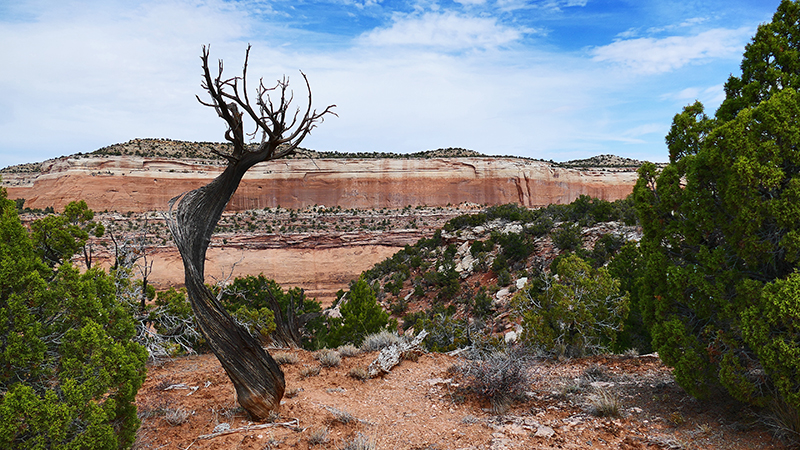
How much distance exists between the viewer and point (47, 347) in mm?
3424

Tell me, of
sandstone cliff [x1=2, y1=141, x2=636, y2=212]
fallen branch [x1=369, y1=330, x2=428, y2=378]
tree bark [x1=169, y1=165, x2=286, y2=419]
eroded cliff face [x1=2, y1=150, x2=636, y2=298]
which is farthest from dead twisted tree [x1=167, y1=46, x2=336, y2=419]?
sandstone cliff [x1=2, y1=141, x2=636, y2=212]

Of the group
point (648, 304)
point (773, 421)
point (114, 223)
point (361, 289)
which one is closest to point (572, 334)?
point (648, 304)

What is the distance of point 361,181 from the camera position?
46.5 m

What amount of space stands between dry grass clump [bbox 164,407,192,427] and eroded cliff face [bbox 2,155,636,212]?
40.5 m

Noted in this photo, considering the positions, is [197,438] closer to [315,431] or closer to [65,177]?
[315,431]

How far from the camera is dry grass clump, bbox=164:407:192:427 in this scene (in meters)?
4.68

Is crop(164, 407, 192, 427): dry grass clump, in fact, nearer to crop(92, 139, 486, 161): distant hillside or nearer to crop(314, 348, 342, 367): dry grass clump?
crop(314, 348, 342, 367): dry grass clump

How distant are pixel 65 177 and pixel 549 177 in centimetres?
4820

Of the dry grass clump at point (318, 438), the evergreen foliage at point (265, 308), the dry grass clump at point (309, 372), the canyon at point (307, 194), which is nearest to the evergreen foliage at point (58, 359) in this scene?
the dry grass clump at point (318, 438)

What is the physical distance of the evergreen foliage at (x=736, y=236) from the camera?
12.7 feet

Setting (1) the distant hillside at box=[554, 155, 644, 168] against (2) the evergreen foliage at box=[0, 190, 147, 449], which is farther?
(1) the distant hillside at box=[554, 155, 644, 168]

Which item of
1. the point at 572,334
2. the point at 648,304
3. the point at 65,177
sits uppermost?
the point at 65,177

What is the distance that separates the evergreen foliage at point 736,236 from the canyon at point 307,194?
25.8 metres

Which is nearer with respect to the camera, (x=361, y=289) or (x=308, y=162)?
(x=361, y=289)
